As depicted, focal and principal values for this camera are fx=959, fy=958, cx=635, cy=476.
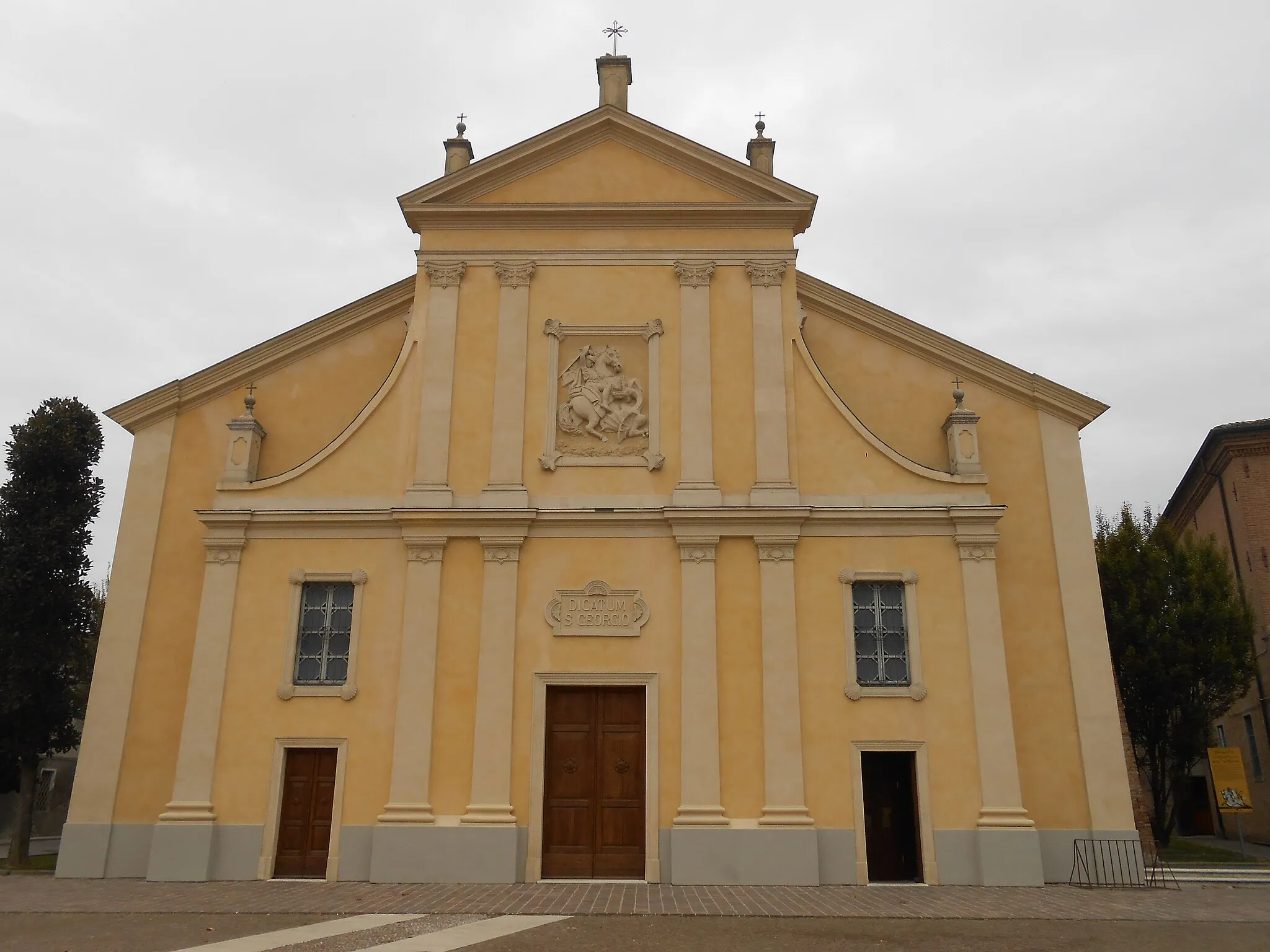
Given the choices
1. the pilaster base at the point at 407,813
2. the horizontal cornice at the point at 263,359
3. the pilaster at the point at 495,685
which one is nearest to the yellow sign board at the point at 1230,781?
the pilaster at the point at 495,685

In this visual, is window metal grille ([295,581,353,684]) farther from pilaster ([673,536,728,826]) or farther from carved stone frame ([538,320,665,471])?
pilaster ([673,536,728,826])

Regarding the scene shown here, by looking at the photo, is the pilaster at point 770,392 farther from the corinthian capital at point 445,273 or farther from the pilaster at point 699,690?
the corinthian capital at point 445,273

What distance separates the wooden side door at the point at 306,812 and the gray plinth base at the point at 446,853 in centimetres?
101

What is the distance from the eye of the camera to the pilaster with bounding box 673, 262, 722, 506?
15.5 meters

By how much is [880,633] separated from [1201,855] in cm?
1187

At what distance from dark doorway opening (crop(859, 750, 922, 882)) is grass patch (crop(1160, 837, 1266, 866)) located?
24.2ft

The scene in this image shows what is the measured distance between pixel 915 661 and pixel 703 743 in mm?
3520

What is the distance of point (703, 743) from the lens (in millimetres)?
14328

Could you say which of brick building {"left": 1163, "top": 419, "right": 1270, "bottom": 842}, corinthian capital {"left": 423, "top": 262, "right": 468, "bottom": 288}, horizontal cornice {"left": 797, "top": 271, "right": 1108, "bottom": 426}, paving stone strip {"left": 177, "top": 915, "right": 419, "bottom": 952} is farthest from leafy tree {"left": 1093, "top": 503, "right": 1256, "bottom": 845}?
paving stone strip {"left": 177, "top": 915, "right": 419, "bottom": 952}

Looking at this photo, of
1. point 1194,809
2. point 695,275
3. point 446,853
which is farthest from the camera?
point 1194,809

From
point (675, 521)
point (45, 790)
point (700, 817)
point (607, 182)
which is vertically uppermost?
point (607, 182)

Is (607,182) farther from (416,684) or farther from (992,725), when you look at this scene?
(992,725)

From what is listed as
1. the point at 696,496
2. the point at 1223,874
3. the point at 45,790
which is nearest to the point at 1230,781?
the point at 1223,874

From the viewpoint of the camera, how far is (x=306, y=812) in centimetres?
1461
